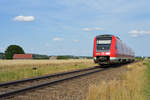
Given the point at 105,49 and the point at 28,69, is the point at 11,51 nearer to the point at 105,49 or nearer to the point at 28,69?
the point at 105,49

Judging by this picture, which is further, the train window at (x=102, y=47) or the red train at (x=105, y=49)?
the train window at (x=102, y=47)

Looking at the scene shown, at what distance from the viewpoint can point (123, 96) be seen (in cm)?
670

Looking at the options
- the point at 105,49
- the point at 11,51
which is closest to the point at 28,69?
the point at 105,49

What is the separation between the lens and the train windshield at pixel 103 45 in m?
24.6

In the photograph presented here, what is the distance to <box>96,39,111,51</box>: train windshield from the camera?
24.6 metres

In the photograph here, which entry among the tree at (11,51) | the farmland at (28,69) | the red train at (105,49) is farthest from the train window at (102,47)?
the tree at (11,51)

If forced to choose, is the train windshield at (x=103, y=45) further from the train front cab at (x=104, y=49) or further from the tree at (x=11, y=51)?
the tree at (x=11, y=51)

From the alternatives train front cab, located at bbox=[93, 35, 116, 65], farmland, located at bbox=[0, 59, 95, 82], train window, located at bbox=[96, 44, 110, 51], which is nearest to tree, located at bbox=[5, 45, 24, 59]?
farmland, located at bbox=[0, 59, 95, 82]

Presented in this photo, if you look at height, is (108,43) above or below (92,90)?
above

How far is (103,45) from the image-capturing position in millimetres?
24875

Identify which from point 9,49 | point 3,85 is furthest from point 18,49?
point 3,85

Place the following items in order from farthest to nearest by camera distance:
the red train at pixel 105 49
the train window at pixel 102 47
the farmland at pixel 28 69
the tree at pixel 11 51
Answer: the tree at pixel 11 51 < the train window at pixel 102 47 < the red train at pixel 105 49 < the farmland at pixel 28 69

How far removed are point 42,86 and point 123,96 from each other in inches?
159

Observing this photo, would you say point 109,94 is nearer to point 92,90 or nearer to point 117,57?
point 92,90
